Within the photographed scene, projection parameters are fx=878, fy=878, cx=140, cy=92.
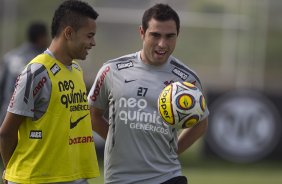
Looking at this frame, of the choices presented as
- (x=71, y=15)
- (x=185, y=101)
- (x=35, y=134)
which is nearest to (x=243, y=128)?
(x=185, y=101)

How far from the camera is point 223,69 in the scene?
1880cm

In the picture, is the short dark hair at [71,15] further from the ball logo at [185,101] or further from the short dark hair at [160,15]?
the ball logo at [185,101]

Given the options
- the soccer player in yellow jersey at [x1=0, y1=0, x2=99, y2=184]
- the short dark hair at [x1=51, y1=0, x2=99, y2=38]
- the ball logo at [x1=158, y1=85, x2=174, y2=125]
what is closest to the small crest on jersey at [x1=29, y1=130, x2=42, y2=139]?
the soccer player in yellow jersey at [x1=0, y1=0, x2=99, y2=184]

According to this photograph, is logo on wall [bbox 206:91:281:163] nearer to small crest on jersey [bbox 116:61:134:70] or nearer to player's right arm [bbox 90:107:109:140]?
player's right arm [bbox 90:107:109:140]

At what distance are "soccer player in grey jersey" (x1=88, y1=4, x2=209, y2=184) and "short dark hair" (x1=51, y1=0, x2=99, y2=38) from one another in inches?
24.9

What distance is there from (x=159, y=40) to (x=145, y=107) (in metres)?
0.54

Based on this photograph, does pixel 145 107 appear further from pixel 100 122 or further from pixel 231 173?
pixel 231 173

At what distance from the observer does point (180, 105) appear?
6684 millimetres

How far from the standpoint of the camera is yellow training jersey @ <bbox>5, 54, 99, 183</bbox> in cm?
630

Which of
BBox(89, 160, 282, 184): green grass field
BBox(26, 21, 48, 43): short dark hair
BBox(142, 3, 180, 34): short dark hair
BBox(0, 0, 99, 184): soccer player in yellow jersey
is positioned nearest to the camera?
BBox(0, 0, 99, 184): soccer player in yellow jersey

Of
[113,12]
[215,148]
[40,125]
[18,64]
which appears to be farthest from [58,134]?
[113,12]

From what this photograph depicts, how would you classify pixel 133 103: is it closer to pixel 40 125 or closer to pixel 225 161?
pixel 40 125

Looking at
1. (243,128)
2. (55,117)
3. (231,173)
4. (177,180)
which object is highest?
(55,117)

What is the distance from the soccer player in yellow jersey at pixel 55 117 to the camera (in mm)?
6281
